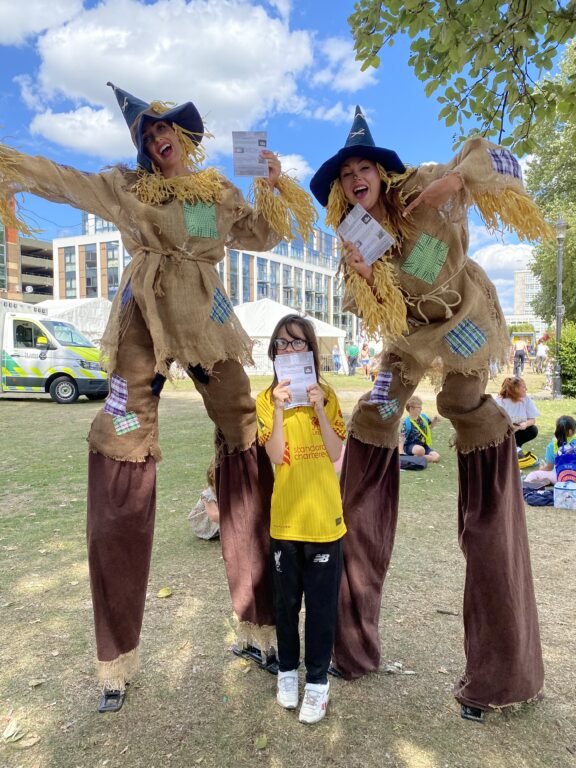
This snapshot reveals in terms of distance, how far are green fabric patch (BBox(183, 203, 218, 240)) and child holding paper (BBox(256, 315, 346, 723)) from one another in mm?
525

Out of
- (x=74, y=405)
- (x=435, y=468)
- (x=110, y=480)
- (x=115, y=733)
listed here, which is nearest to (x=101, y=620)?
(x=115, y=733)

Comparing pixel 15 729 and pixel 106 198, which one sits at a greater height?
pixel 106 198

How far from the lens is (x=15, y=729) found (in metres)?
2.07

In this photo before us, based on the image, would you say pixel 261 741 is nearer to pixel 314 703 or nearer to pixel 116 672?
pixel 314 703

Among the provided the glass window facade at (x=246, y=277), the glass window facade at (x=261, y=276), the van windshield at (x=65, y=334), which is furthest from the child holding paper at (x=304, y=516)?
the glass window facade at (x=261, y=276)

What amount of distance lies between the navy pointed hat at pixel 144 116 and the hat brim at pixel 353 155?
2.14ft

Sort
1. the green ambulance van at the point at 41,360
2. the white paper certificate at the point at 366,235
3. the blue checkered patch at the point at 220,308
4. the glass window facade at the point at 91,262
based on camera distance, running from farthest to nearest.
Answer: the glass window facade at the point at 91,262
the green ambulance van at the point at 41,360
the blue checkered patch at the point at 220,308
the white paper certificate at the point at 366,235

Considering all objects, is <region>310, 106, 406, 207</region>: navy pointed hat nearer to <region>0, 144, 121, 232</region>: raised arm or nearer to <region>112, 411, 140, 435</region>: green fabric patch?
<region>0, 144, 121, 232</region>: raised arm

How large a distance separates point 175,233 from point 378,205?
0.84 meters

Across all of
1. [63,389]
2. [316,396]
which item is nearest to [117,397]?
[316,396]

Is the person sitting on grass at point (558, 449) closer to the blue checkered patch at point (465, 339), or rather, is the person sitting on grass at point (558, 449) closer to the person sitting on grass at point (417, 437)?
the person sitting on grass at point (417, 437)

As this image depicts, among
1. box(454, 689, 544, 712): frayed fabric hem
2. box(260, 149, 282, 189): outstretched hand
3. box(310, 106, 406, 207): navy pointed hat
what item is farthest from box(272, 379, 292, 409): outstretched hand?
box(454, 689, 544, 712): frayed fabric hem

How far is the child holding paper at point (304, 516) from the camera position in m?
2.16

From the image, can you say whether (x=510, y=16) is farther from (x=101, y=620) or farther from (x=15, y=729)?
(x=15, y=729)
